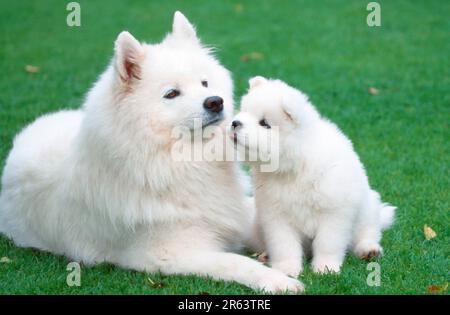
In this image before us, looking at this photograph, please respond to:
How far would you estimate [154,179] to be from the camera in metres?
5.11

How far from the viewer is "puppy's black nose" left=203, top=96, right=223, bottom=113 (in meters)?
5.02

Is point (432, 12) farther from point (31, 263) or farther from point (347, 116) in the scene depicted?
point (31, 263)

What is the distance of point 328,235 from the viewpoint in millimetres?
Answer: 5152

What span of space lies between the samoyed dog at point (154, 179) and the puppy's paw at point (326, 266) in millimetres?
391

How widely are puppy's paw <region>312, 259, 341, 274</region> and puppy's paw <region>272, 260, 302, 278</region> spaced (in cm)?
11

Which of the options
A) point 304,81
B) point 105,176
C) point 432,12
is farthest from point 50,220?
point 432,12

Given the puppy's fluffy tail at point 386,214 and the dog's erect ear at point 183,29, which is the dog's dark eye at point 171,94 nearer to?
the dog's erect ear at point 183,29

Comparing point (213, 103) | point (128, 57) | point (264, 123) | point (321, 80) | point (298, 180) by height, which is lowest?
point (321, 80)

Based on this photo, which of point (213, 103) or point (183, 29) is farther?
point (183, 29)

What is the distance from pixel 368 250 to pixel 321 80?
570 cm
